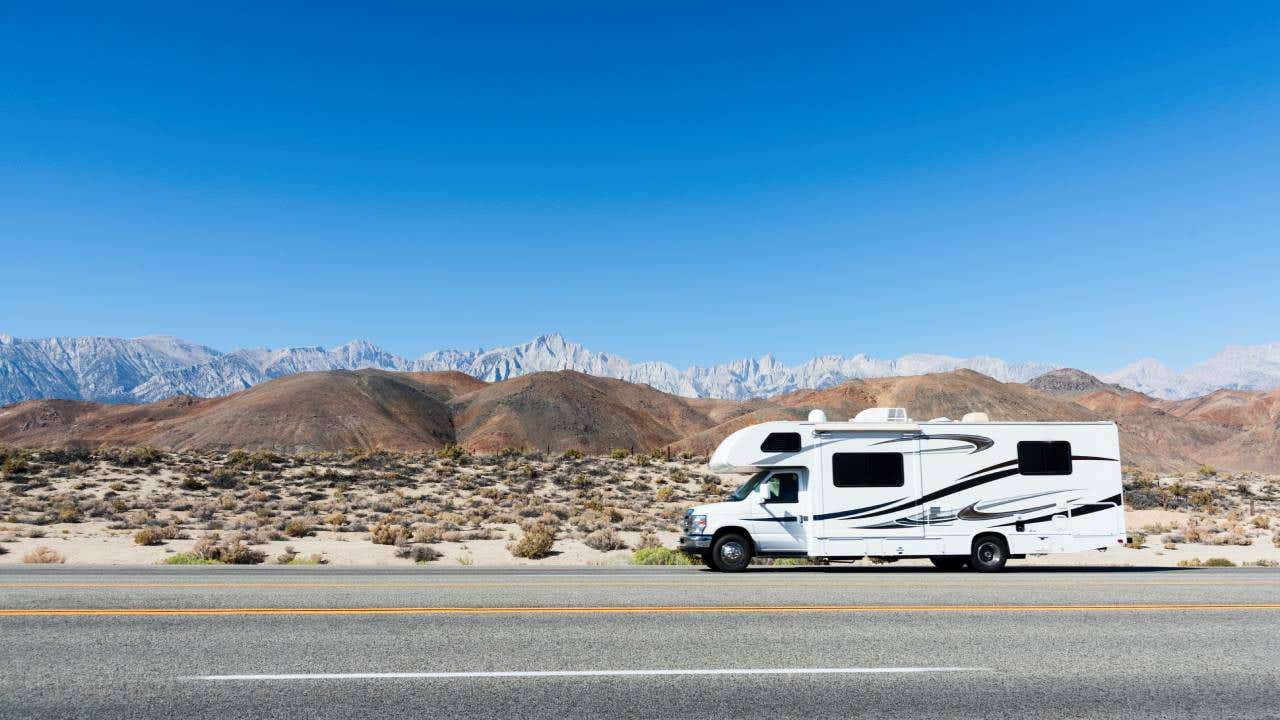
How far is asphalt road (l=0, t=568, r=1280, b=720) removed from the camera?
21.0ft

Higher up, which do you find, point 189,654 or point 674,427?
point 674,427

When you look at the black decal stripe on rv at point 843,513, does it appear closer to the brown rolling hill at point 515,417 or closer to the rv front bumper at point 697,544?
the rv front bumper at point 697,544

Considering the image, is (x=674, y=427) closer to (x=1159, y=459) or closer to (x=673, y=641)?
(x=1159, y=459)

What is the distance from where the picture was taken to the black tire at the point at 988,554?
16.8m

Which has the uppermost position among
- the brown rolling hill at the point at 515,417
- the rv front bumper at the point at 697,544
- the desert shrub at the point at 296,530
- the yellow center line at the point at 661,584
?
the brown rolling hill at the point at 515,417

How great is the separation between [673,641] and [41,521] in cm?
2805

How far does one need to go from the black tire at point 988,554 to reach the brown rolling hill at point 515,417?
82.7 metres

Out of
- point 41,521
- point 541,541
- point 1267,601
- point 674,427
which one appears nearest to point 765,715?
point 1267,601

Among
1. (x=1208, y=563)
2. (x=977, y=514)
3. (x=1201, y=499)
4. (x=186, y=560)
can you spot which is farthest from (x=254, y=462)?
(x=1201, y=499)

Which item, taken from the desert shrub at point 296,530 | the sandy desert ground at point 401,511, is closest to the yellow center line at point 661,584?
the sandy desert ground at point 401,511

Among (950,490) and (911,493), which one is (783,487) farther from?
(950,490)

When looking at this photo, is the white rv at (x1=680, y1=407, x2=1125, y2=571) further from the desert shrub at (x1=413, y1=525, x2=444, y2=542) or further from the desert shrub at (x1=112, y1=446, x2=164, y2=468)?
the desert shrub at (x1=112, y1=446, x2=164, y2=468)

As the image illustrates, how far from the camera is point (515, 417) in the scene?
109438mm

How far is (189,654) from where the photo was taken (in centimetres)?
786
